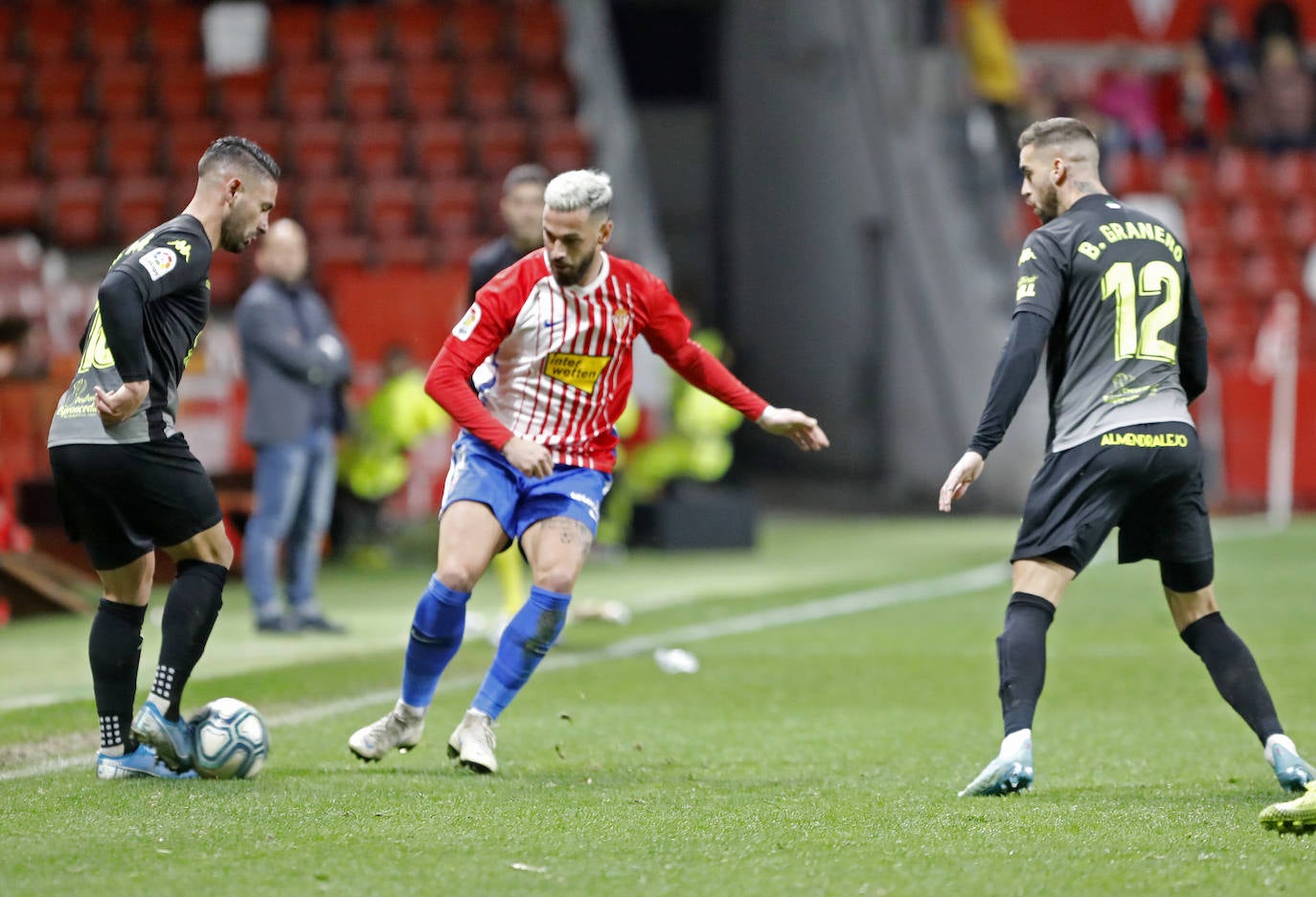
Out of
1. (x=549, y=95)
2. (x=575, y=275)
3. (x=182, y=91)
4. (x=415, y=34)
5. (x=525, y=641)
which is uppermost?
(x=415, y=34)

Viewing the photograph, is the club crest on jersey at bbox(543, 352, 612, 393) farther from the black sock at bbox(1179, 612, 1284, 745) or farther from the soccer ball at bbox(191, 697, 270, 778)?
the black sock at bbox(1179, 612, 1284, 745)

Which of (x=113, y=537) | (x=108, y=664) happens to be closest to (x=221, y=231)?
(x=113, y=537)

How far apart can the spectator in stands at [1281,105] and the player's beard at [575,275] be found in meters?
18.3

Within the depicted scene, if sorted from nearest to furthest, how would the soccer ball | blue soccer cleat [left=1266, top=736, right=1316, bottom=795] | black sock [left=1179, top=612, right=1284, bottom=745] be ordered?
blue soccer cleat [left=1266, top=736, right=1316, bottom=795]
black sock [left=1179, top=612, right=1284, bottom=745]
the soccer ball

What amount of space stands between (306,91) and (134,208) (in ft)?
8.46

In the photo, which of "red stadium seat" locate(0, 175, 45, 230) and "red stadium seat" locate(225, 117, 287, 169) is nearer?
"red stadium seat" locate(0, 175, 45, 230)

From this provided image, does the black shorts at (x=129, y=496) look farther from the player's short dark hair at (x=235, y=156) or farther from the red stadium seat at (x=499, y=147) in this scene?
the red stadium seat at (x=499, y=147)

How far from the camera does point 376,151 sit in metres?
19.9

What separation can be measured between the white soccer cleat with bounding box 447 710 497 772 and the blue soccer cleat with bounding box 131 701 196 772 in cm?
80

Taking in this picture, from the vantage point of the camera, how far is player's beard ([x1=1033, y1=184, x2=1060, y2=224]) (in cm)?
560

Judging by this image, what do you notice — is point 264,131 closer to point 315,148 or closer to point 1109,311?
point 315,148

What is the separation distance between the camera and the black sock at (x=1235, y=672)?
5.38 meters

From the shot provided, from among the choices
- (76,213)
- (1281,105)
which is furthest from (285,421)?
(1281,105)

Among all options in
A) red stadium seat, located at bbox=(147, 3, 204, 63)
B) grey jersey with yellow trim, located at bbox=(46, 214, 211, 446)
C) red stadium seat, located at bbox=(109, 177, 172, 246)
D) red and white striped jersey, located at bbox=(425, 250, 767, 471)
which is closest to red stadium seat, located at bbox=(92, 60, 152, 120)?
red stadium seat, located at bbox=(147, 3, 204, 63)
